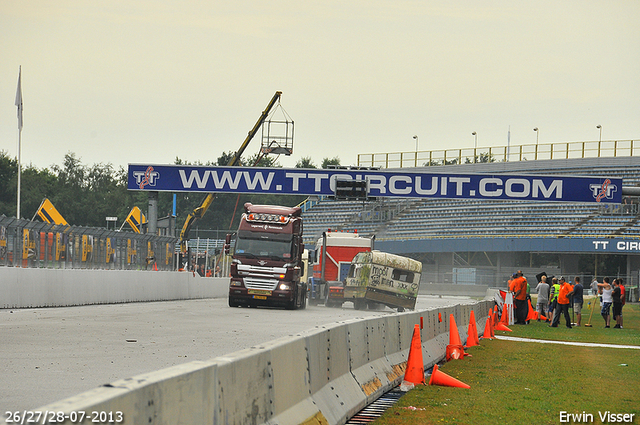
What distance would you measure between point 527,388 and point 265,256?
1731cm

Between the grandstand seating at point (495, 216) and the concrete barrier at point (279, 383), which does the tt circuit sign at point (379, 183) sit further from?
the concrete barrier at point (279, 383)

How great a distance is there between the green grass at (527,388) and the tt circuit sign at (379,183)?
22012mm

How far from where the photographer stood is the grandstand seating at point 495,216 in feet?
206

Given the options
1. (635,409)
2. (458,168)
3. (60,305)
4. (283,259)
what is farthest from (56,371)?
(458,168)

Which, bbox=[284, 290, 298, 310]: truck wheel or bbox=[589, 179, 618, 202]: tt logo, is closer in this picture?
bbox=[284, 290, 298, 310]: truck wheel

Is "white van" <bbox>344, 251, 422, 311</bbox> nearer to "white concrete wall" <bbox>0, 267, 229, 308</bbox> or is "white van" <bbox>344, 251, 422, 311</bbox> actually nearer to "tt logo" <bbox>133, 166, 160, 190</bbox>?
"white concrete wall" <bbox>0, 267, 229, 308</bbox>

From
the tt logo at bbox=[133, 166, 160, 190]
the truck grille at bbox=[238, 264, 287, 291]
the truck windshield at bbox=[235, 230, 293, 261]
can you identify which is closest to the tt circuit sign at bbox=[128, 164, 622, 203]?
the tt logo at bbox=[133, 166, 160, 190]

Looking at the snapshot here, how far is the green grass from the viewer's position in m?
9.20

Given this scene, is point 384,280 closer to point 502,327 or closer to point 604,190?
point 502,327

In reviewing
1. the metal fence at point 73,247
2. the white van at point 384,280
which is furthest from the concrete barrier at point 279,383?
the white van at point 384,280

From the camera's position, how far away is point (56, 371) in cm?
1052

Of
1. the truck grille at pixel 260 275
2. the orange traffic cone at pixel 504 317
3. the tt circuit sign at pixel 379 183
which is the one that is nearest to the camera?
the orange traffic cone at pixel 504 317

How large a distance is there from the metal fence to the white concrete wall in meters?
0.23

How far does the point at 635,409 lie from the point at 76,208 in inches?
4131
